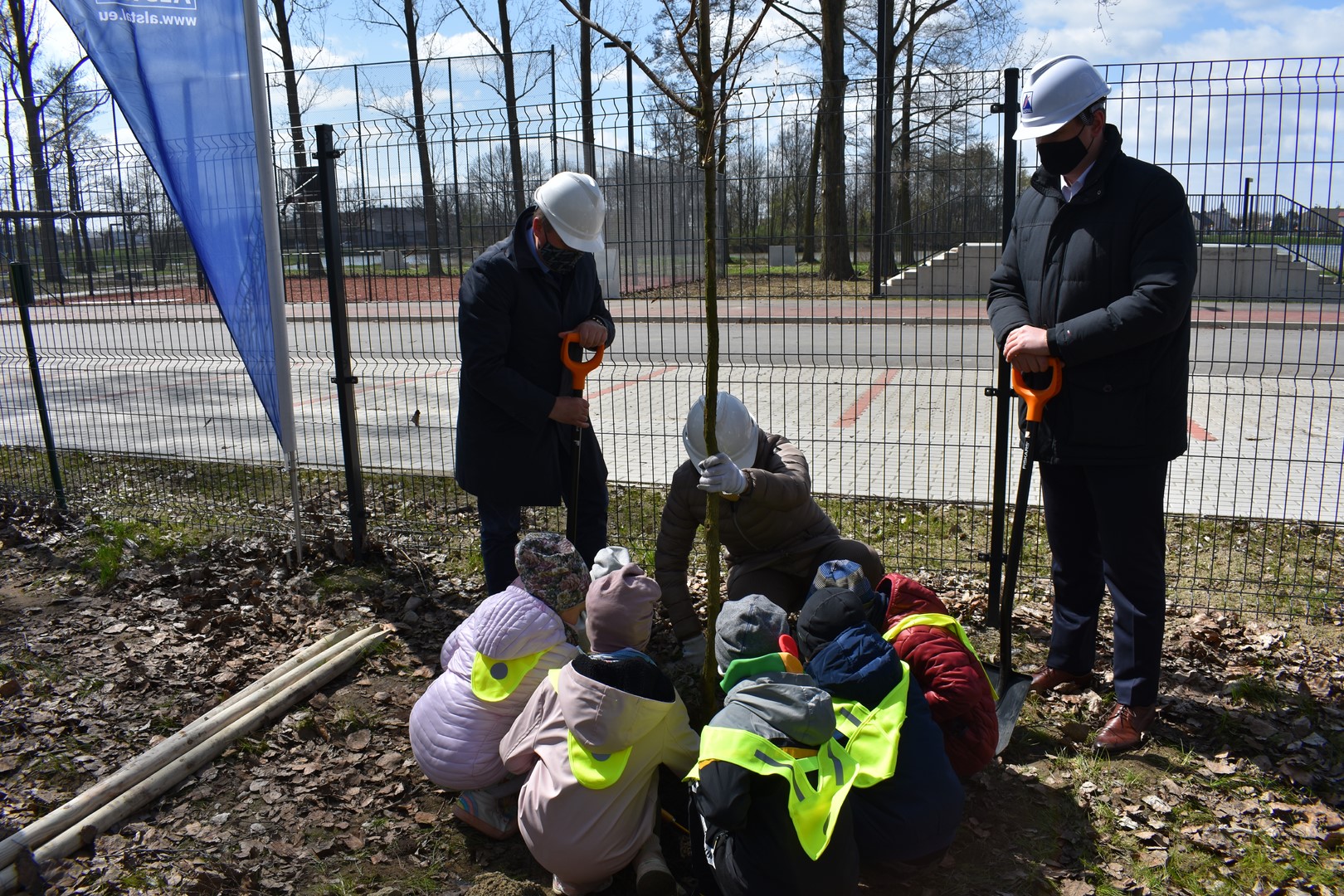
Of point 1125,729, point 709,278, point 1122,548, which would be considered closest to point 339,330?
point 709,278

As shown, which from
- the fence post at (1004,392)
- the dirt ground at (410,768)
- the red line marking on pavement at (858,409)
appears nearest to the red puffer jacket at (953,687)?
the dirt ground at (410,768)

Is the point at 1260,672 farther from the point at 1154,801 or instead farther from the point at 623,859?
the point at 623,859

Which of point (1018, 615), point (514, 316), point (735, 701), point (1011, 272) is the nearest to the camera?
point (735, 701)

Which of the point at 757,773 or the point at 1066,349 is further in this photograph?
the point at 1066,349

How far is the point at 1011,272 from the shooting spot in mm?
3693

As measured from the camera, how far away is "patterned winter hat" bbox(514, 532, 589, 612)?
3158 millimetres

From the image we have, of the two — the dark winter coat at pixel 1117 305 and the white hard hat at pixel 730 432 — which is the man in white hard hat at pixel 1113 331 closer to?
the dark winter coat at pixel 1117 305

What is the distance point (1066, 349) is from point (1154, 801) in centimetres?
147

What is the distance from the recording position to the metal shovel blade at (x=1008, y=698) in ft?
11.2

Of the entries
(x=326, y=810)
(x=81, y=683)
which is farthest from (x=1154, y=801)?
(x=81, y=683)

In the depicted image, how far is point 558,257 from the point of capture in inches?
153

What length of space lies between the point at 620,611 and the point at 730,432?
3.42ft

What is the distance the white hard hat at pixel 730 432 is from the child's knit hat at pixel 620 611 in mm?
832

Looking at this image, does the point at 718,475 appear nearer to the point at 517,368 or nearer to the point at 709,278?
the point at 709,278
